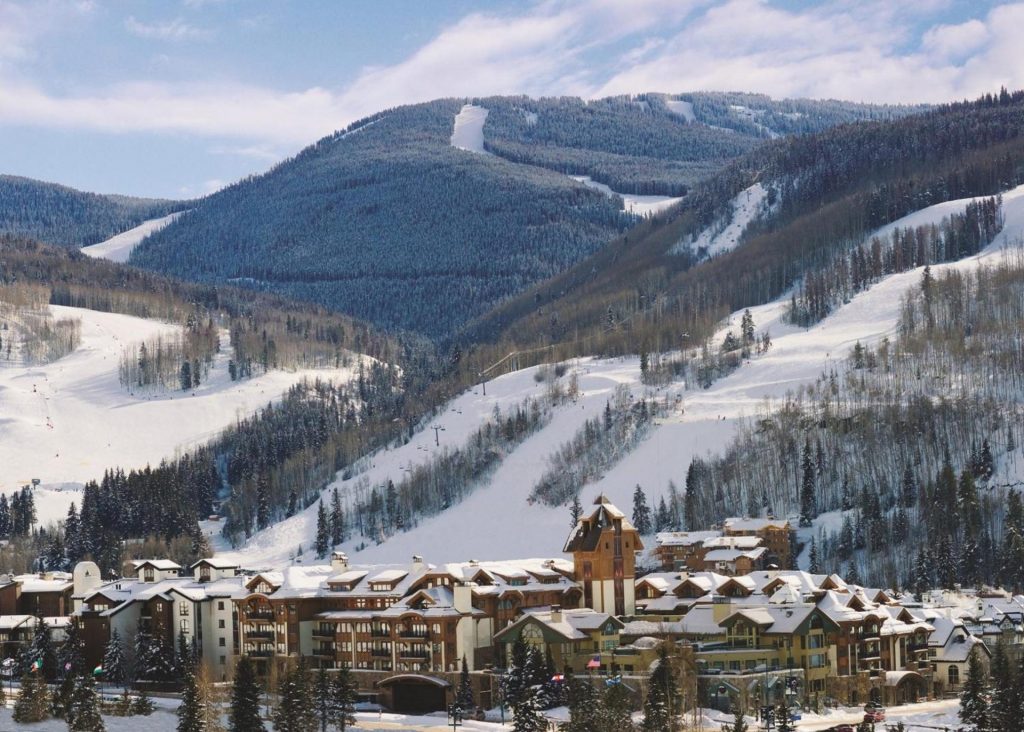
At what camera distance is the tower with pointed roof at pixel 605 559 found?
106000 millimetres

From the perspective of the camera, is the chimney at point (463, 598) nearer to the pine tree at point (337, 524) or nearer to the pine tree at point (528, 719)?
the pine tree at point (528, 719)

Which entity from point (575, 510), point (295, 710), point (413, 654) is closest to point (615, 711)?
point (295, 710)

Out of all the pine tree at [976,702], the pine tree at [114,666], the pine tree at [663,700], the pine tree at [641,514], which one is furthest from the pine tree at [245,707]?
the pine tree at [641,514]

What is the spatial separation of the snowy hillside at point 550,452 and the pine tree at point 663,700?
219 ft

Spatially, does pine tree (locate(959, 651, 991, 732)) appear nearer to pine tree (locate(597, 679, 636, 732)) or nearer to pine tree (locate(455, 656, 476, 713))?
pine tree (locate(597, 679, 636, 732))

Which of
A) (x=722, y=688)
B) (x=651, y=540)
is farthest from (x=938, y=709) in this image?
(x=651, y=540)

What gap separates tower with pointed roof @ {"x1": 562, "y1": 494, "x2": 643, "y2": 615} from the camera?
348 feet

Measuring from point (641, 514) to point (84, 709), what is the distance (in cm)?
7803

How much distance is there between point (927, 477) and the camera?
467 ft

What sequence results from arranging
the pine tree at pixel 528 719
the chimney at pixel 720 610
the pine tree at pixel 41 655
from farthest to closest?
1. the pine tree at pixel 41 655
2. the chimney at pixel 720 610
3. the pine tree at pixel 528 719

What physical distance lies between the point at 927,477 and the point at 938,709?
5463cm

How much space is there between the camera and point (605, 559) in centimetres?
10669

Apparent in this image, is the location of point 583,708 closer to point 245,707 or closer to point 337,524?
point 245,707

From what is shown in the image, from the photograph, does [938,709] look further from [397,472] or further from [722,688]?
[397,472]
